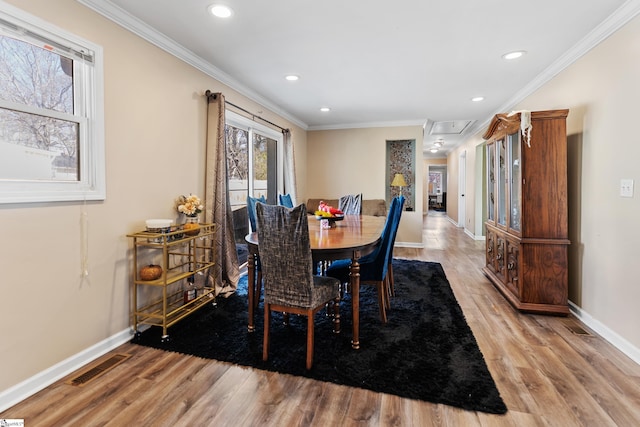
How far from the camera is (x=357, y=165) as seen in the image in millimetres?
6203

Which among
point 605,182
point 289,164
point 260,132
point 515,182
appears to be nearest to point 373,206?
point 289,164

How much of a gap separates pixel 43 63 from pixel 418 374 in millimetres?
2929

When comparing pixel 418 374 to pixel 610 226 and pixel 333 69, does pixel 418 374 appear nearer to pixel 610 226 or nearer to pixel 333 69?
pixel 610 226

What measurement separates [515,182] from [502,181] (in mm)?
372

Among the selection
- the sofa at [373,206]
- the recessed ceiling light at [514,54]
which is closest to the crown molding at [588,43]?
the recessed ceiling light at [514,54]

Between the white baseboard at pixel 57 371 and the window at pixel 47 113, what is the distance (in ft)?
3.28

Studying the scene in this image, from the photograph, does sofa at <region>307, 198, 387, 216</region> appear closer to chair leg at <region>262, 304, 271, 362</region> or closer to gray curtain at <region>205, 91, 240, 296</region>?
gray curtain at <region>205, 91, 240, 296</region>

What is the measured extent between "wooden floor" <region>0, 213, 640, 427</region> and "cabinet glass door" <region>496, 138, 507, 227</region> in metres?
Answer: 1.43

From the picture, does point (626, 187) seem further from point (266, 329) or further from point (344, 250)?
point (266, 329)

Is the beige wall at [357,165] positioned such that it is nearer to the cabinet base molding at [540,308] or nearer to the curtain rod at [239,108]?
the curtain rod at [239,108]

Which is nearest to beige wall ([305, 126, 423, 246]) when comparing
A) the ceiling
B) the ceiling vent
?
the ceiling vent

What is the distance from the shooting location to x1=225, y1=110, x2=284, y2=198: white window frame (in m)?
3.80

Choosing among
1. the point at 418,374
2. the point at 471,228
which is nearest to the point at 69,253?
the point at 418,374

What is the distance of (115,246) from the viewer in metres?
2.27
